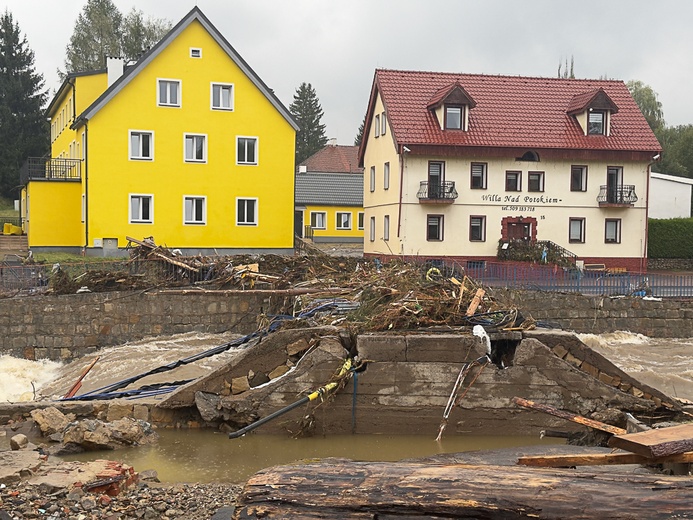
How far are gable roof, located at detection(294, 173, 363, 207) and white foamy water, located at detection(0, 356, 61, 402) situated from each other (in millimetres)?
32850

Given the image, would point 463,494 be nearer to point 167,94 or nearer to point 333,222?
point 167,94

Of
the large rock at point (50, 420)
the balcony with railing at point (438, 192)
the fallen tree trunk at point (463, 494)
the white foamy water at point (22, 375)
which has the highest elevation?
the balcony with railing at point (438, 192)

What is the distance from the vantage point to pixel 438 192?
1330 inches

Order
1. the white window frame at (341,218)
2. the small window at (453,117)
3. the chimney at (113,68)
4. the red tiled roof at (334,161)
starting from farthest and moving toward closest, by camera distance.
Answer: the red tiled roof at (334,161)
the white window frame at (341,218)
the chimney at (113,68)
the small window at (453,117)

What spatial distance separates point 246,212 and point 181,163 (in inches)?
137

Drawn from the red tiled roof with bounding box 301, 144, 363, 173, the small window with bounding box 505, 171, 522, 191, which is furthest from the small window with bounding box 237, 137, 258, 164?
the red tiled roof with bounding box 301, 144, 363, 173

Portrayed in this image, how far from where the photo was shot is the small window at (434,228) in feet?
112

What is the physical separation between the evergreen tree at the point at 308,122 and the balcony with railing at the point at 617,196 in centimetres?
5506

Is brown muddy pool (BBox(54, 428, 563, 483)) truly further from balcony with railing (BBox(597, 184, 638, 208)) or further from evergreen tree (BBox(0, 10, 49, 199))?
evergreen tree (BBox(0, 10, 49, 199))

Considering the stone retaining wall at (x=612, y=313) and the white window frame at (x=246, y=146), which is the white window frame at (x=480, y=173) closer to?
the white window frame at (x=246, y=146)

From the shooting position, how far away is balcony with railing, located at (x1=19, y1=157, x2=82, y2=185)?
35.2 meters

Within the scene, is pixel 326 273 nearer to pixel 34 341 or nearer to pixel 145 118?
pixel 34 341

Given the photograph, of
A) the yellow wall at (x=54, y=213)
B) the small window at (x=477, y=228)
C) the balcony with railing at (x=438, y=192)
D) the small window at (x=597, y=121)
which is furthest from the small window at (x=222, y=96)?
the small window at (x=597, y=121)

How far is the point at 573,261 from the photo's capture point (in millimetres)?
33531
